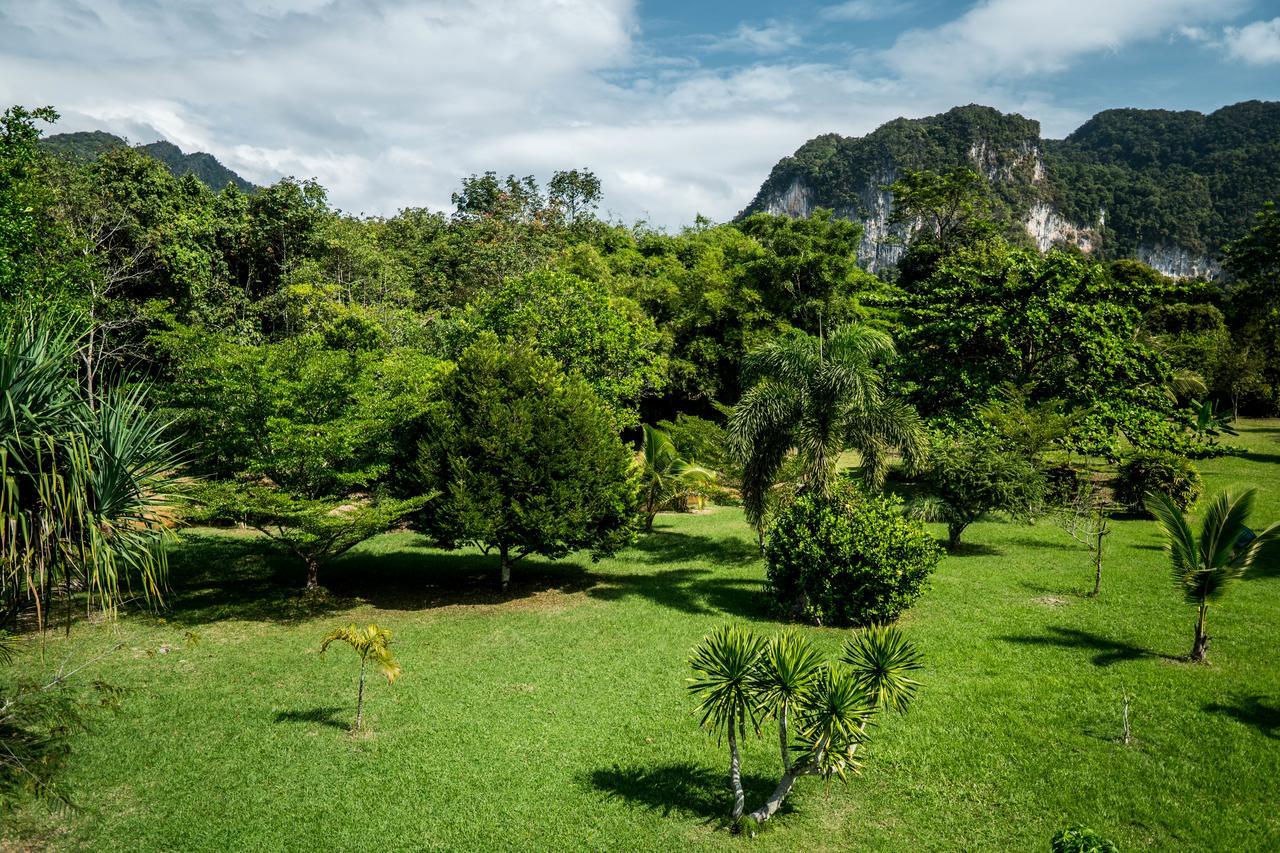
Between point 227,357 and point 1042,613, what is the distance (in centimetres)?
1779

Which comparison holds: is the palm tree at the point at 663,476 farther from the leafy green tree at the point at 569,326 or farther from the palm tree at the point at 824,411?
the palm tree at the point at 824,411

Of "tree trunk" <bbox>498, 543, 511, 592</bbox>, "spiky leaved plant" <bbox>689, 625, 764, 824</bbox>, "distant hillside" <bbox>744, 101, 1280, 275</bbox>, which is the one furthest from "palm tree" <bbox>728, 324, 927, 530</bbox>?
"distant hillside" <bbox>744, 101, 1280, 275</bbox>

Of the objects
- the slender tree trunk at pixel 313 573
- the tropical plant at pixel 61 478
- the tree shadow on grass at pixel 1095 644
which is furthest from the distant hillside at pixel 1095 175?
the tropical plant at pixel 61 478

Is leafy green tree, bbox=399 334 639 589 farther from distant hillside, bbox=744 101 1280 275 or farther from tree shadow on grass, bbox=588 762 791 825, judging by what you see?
distant hillside, bbox=744 101 1280 275

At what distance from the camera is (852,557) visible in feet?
46.5

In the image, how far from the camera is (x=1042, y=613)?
1452 cm

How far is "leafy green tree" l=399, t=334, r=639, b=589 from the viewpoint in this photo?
51.5 feet

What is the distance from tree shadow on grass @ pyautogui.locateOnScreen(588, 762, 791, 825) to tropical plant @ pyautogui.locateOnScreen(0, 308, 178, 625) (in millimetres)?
5621

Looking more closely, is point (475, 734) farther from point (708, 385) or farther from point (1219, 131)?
point (1219, 131)

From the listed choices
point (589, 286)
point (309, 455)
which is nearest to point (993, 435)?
point (589, 286)

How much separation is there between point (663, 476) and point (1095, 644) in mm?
13950

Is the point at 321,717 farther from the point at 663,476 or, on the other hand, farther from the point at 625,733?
the point at 663,476

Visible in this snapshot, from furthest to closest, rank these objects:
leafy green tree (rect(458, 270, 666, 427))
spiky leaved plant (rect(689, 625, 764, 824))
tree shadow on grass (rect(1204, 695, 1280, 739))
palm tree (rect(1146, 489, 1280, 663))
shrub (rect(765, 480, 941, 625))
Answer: leafy green tree (rect(458, 270, 666, 427))
shrub (rect(765, 480, 941, 625))
palm tree (rect(1146, 489, 1280, 663))
tree shadow on grass (rect(1204, 695, 1280, 739))
spiky leaved plant (rect(689, 625, 764, 824))

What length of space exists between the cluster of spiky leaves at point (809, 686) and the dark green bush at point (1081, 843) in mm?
1889
